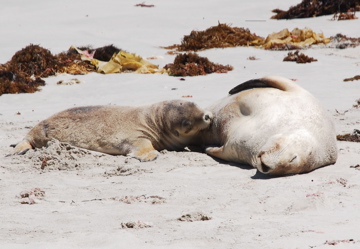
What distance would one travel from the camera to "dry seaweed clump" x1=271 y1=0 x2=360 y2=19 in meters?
19.0

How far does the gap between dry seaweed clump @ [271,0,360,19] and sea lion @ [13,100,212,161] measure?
1207 cm

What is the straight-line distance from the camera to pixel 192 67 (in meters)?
12.8

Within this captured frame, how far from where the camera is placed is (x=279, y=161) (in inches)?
230

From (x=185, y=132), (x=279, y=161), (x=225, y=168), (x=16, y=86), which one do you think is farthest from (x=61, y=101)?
(x=279, y=161)

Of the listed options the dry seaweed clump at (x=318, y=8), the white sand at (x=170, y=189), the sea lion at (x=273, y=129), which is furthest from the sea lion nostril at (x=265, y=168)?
the dry seaweed clump at (x=318, y=8)

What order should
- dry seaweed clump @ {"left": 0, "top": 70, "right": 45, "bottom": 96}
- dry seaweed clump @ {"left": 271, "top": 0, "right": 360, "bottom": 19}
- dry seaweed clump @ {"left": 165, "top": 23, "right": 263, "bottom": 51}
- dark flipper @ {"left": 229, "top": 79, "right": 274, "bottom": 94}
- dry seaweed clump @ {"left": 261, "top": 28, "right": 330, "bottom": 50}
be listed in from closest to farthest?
dark flipper @ {"left": 229, "top": 79, "right": 274, "bottom": 94}
dry seaweed clump @ {"left": 0, "top": 70, "right": 45, "bottom": 96}
dry seaweed clump @ {"left": 261, "top": 28, "right": 330, "bottom": 50}
dry seaweed clump @ {"left": 165, "top": 23, "right": 263, "bottom": 51}
dry seaweed clump @ {"left": 271, "top": 0, "right": 360, "bottom": 19}

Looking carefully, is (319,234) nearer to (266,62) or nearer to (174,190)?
(174,190)

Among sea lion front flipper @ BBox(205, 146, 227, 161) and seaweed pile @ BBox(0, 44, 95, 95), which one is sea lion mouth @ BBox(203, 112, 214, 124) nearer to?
sea lion front flipper @ BBox(205, 146, 227, 161)

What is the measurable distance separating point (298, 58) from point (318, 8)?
6196mm

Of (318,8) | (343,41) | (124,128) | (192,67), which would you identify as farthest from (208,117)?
(318,8)

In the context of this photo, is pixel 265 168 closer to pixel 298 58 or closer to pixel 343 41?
pixel 298 58

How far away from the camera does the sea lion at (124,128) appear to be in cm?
764

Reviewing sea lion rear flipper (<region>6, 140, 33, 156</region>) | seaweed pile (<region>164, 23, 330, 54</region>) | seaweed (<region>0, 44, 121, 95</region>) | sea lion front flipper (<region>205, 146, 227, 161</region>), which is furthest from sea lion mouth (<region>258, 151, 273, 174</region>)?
seaweed pile (<region>164, 23, 330, 54</region>)

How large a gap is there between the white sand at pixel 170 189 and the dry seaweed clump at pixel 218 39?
2.09 meters
